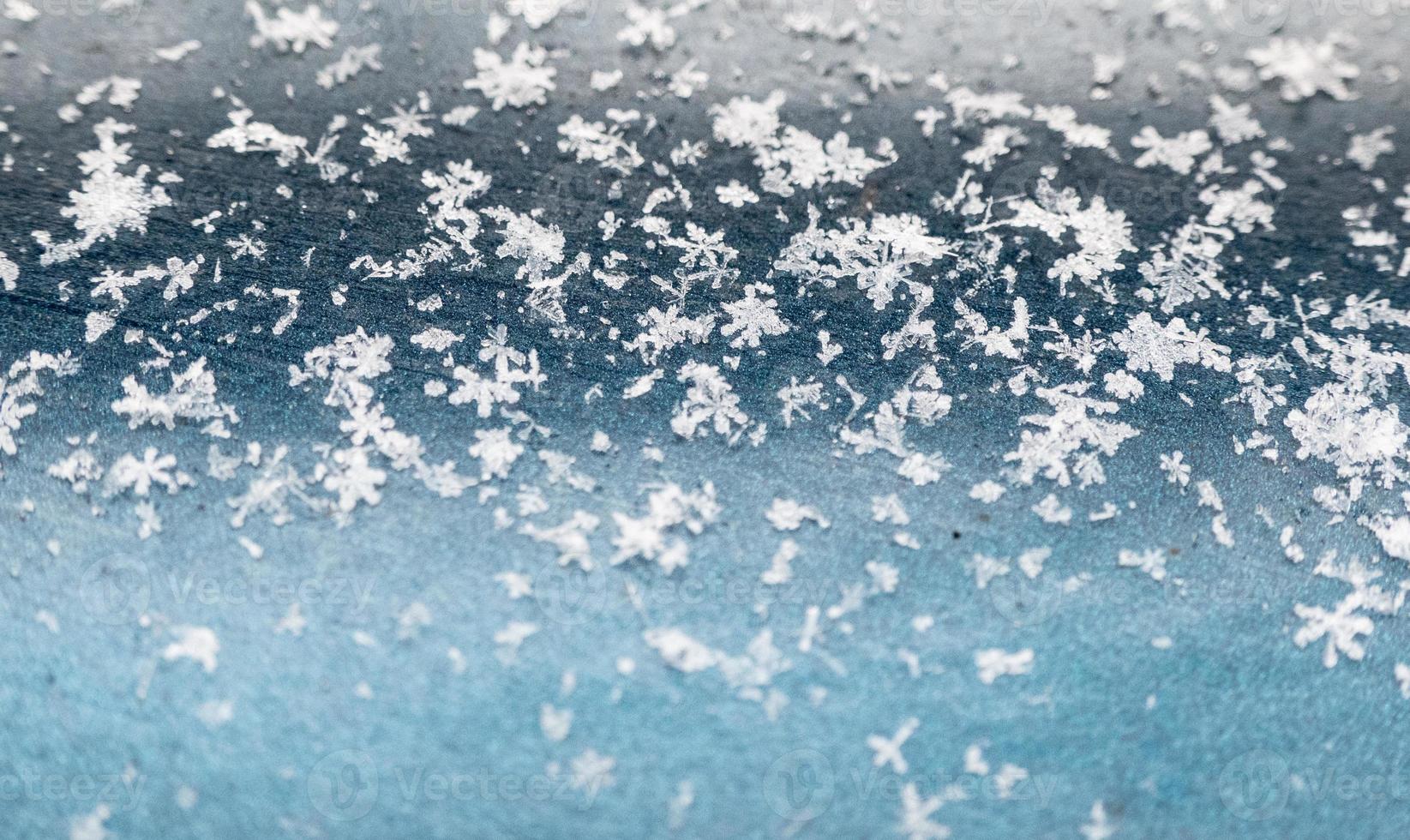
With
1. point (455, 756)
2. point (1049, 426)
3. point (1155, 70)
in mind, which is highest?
point (1155, 70)

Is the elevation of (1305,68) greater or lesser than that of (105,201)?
greater

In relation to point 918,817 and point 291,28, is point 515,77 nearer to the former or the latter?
point 291,28

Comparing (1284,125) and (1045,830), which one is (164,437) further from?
(1284,125)

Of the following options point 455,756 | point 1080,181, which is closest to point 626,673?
point 455,756

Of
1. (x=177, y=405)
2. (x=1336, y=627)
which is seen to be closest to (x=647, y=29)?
(x=177, y=405)

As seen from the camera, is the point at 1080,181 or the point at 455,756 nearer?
the point at 455,756

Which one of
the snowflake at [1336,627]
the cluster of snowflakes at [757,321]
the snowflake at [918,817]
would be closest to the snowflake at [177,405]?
the cluster of snowflakes at [757,321]

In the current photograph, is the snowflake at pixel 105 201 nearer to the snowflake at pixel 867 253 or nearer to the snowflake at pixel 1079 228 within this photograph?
the snowflake at pixel 867 253

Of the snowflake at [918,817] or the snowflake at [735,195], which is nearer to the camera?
the snowflake at [918,817]

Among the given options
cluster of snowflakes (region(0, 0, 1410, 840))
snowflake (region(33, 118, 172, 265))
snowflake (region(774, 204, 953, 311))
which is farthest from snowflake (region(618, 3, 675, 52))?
snowflake (region(33, 118, 172, 265))
